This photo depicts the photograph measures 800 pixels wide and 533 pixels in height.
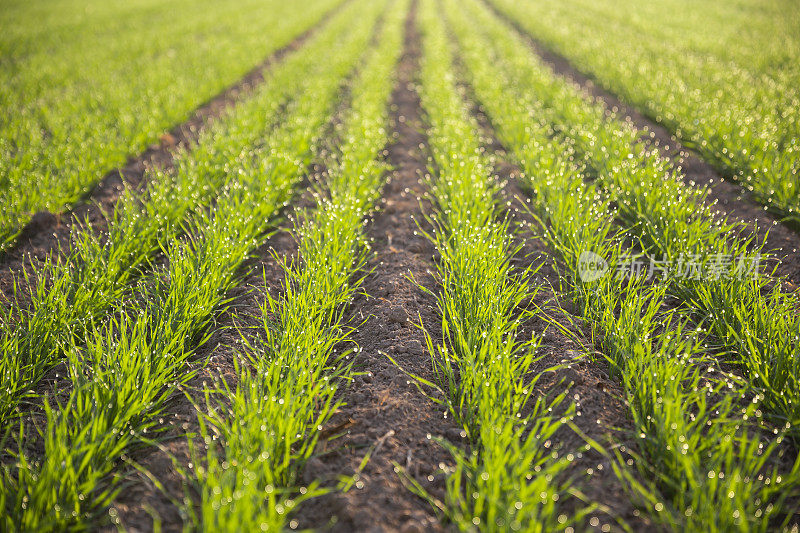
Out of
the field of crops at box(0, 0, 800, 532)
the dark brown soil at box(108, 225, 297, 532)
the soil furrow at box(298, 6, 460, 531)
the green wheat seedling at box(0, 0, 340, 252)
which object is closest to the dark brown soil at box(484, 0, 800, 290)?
the field of crops at box(0, 0, 800, 532)

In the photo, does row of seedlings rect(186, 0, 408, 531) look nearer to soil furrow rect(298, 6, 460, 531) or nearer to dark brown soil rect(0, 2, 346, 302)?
soil furrow rect(298, 6, 460, 531)

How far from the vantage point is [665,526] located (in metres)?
1.49

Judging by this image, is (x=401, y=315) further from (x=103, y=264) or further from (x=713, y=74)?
(x=713, y=74)

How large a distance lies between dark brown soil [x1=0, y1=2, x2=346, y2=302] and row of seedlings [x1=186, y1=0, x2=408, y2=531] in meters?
1.47

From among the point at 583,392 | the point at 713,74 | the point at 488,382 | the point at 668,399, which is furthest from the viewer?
the point at 713,74

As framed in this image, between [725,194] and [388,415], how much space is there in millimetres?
3493

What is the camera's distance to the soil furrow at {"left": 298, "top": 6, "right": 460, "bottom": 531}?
5.21 ft

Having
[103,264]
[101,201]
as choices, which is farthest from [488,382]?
[101,201]

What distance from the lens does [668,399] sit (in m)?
1.70

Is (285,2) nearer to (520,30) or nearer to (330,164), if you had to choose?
(520,30)

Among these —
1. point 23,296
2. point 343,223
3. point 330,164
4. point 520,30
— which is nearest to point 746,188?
point 343,223

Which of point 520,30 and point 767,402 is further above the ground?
point 520,30

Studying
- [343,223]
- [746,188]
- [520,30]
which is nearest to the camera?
[343,223]

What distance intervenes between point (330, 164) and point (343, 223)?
1.47 metres
